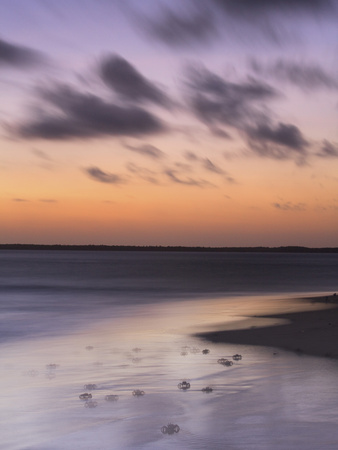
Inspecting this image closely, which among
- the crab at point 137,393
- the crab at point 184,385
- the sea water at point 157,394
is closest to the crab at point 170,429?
the sea water at point 157,394

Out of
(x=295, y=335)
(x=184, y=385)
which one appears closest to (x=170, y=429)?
(x=184, y=385)

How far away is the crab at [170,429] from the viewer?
891 cm

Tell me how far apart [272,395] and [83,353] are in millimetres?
7485

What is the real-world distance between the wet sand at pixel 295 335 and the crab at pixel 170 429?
758cm

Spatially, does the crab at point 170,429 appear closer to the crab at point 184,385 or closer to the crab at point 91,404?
the crab at point 91,404

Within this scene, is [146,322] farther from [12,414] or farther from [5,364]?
[12,414]

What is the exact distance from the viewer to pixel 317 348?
659 inches

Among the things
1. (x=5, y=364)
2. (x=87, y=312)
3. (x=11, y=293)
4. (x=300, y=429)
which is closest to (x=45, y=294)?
(x=11, y=293)

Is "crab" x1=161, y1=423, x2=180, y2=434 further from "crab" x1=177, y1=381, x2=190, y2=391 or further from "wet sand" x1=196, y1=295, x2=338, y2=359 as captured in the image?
"wet sand" x1=196, y1=295, x2=338, y2=359

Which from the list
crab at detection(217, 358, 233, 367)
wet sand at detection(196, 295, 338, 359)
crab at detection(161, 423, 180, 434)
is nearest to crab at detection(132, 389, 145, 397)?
crab at detection(161, 423, 180, 434)

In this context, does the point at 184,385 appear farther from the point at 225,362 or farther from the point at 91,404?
the point at 225,362

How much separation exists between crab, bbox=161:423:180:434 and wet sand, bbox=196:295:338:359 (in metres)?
7.58

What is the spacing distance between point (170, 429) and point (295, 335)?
11.8m

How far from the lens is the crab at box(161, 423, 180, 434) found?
8.91 metres
